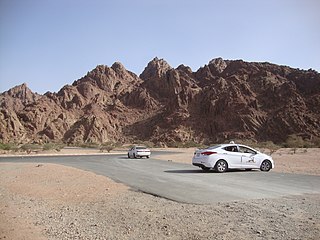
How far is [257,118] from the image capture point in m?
94.7

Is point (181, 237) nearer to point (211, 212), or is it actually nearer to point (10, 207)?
point (211, 212)

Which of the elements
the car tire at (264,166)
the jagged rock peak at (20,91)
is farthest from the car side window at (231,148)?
the jagged rock peak at (20,91)

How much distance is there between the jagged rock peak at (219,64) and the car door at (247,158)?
114 metres

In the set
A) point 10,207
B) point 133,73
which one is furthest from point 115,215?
point 133,73

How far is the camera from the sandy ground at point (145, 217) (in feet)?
22.3

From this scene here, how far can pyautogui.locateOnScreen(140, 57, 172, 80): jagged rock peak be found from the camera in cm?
15004

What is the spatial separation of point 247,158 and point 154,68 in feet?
463

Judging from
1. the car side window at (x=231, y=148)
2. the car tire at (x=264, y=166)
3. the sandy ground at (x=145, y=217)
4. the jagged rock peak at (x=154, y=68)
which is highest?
the jagged rock peak at (x=154, y=68)

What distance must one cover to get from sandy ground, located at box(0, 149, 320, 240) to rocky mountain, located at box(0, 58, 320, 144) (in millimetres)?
81550

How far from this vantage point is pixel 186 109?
107 m

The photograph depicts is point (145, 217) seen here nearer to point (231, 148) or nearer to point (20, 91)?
point (231, 148)

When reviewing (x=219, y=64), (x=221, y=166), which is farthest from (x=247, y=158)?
(x=219, y=64)

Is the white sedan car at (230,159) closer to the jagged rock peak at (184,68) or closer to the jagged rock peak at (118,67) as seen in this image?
the jagged rock peak at (184,68)

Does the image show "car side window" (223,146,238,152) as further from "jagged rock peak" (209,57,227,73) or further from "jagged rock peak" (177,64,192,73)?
"jagged rock peak" (177,64,192,73)
